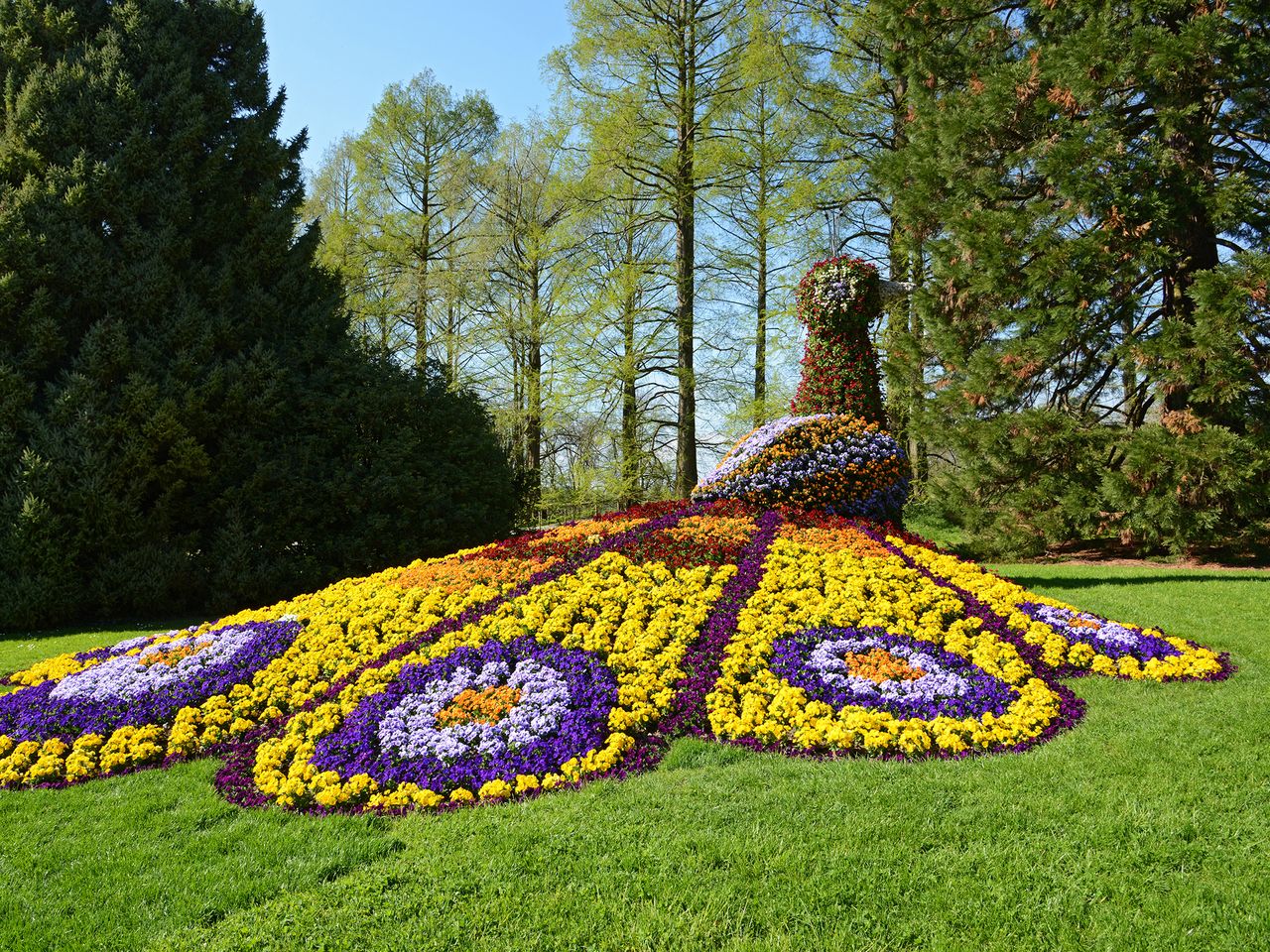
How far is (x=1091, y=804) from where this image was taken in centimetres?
325

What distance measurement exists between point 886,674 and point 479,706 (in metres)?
2.44

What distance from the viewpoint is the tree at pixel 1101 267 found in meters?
10.3

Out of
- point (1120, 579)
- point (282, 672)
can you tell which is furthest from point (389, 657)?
point (1120, 579)

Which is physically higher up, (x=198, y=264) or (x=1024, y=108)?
(x=1024, y=108)

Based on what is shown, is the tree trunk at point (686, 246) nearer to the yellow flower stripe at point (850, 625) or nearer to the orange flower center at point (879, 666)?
the yellow flower stripe at point (850, 625)

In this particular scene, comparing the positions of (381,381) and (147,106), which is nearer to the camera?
(147,106)

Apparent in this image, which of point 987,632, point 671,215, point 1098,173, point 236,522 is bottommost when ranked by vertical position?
point 987,632

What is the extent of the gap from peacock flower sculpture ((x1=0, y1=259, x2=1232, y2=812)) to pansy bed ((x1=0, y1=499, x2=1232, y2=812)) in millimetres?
17

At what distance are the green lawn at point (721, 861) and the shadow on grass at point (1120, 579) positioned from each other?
535 centimetres

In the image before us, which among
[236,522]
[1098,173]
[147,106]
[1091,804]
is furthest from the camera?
[1098,173]

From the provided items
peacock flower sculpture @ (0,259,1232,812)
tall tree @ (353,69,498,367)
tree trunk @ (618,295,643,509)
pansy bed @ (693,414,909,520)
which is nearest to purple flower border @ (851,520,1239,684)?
peacock flower sculpture @ (0,259,1232,812)

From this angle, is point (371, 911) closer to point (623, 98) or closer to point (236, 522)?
point (236, 522)

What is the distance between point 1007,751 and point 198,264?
34.1 ft

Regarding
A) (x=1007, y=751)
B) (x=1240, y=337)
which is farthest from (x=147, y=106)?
(x=1240, y=337)
